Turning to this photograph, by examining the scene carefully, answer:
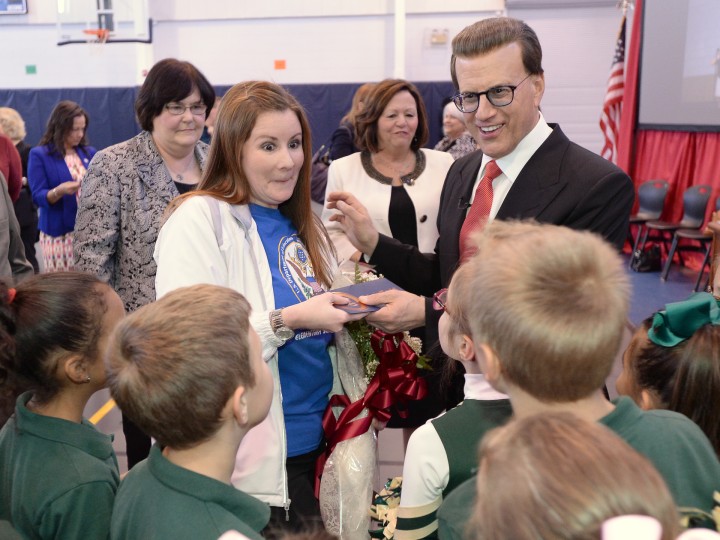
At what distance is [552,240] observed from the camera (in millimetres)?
1344

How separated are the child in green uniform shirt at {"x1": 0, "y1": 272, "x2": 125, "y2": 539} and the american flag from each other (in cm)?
987

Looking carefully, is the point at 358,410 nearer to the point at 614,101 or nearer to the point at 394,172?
the point at 394,172

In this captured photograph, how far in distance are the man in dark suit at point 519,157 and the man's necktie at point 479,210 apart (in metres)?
0.02

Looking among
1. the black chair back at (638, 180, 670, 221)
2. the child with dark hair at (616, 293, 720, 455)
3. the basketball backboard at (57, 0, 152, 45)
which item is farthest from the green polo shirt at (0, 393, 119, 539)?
the basketball backboard at (57, 0, 152, 45)

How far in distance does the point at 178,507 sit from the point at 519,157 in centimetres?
151

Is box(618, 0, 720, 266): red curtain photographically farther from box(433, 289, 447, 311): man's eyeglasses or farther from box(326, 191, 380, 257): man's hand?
box(433, 289, 447, 311): man's eyeglasses

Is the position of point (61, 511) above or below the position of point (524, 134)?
below

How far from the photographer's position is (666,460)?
1.35 metres

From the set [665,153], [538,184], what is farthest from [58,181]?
[665,153]

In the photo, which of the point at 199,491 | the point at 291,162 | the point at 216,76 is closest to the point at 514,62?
the point at 291,162

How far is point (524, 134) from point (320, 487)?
129cm

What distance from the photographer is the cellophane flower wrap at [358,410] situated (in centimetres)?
227

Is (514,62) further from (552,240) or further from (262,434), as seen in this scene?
(262,434)

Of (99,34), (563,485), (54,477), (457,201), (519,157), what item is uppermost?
(99,34)
